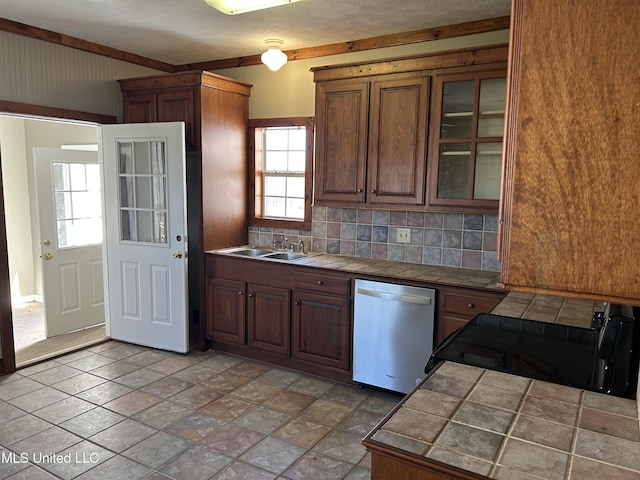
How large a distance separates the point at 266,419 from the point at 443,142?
2.19m

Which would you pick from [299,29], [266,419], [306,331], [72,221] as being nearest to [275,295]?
[306,331]

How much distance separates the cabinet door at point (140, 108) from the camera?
13.7ft

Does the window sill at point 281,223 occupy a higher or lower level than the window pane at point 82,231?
higher

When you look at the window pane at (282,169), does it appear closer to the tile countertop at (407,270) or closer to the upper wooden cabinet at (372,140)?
the upper wooden cabinet at (372,140)

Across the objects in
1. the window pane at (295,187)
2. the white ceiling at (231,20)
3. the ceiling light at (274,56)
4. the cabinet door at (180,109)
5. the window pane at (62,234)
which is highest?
the white ceiling at (231,20)

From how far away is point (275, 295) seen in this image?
12.3 ft

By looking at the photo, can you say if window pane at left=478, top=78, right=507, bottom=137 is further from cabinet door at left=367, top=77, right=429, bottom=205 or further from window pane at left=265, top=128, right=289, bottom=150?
window pane at left=265, top=128, right=289, bottom=150

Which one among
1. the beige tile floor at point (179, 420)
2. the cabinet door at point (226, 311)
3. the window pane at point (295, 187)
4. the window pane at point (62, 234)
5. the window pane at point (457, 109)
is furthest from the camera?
the window pane at point (62, 234)

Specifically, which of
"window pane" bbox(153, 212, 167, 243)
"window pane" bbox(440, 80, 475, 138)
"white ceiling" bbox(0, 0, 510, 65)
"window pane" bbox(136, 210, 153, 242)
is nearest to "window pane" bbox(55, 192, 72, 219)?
"window pane" bbox(136, 210, 153, 242)

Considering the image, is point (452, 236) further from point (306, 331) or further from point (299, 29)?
point (299, 29)

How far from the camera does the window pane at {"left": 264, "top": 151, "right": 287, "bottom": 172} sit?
171 inches

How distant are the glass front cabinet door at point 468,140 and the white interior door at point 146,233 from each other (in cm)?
208

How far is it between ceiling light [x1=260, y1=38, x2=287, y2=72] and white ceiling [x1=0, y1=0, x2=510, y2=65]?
77mm

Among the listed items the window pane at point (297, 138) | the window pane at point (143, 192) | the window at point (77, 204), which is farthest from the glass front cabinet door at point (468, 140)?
the window at point (77, 204)
